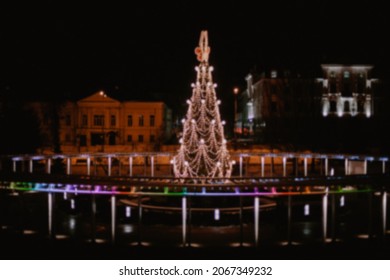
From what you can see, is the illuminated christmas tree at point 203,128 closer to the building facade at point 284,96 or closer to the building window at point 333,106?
the building facade at point 284,96

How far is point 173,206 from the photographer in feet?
58.6

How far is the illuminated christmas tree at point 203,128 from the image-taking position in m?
18.8

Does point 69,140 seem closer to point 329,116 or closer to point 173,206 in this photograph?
point 329,116

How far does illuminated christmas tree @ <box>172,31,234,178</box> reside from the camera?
1880 cm

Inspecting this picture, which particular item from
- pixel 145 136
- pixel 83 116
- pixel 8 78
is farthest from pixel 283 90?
pixel 8 78

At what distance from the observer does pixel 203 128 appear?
18.9 meters

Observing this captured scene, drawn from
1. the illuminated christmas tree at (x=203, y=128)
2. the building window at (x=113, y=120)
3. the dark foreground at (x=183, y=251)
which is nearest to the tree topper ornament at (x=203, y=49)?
the illuminated christmas tree at (x=203, y=128)

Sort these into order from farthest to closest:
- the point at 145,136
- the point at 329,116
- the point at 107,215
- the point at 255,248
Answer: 1. the point at 145,136
2. the point at 329,116
3. the point at 107,215
4. the point at 255,248

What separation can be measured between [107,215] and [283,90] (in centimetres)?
4445

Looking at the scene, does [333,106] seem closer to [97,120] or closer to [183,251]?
[97,120]

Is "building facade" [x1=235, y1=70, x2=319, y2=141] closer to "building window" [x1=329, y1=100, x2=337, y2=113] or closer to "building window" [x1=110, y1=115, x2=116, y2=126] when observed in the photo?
"building window" [x1=329, y1=100, x2=337, y2=113]

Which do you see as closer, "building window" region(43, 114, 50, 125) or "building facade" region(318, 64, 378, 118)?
"building window" region(43, 114, 50, 125)

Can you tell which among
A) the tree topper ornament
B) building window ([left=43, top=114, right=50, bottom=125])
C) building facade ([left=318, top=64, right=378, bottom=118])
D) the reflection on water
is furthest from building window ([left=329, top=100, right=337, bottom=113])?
the tree topper ornament

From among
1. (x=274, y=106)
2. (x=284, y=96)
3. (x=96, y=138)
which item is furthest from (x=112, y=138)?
(x=284, y=96)
